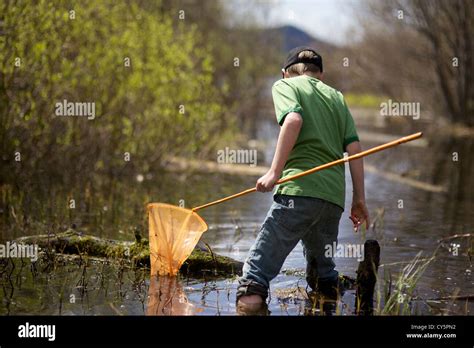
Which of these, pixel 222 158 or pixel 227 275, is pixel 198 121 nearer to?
pixel 222 158

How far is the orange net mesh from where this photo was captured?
676 centimetres

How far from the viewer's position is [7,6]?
1023cm

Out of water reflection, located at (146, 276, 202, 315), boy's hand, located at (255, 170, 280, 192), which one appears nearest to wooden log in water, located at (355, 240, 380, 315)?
boy's hand, located at (255, 170, 280, 192)

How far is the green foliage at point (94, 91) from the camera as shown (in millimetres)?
11039

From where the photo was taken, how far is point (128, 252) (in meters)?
7.44

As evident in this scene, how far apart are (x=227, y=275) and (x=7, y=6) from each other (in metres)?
4.89

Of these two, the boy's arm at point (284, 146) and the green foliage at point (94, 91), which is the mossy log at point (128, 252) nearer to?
the boy's arm at point (284, 146)

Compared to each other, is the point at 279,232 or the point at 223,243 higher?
the point at 279,232

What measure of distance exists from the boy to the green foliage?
515cm

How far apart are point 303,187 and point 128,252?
6.83ft

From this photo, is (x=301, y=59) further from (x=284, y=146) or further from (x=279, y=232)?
(x=279, y=232)

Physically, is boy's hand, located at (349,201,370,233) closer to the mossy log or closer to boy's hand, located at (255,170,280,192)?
boy's hand, located at (255,170,280,192)

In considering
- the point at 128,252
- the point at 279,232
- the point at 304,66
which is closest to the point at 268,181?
the point at 279,232
